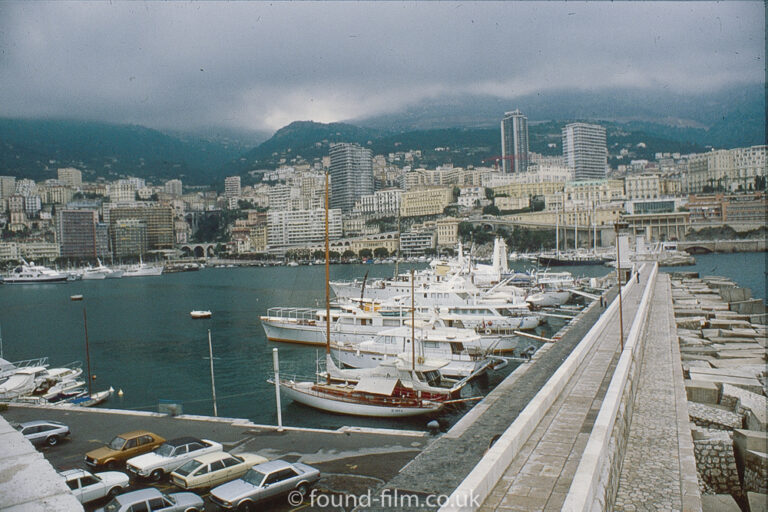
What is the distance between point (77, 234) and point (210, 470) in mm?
128602

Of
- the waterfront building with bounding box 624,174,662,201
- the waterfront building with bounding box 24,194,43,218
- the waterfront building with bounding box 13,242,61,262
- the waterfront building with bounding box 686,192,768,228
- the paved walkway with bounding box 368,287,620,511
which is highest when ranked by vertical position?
the waterfront building with bounding box 24,194,43,218

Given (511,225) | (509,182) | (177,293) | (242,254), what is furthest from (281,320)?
(509,182)

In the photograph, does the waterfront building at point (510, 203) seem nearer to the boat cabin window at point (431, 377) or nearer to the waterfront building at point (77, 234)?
the waterfront building at point (77, 234)

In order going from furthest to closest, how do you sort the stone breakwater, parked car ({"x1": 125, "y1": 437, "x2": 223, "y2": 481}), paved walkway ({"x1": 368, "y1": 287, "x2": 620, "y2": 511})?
1. parked car ({"x1": 125, "y1": 437, "x2": 223, "y2": 481})
2. the stone breakwater
3. paved walkway ({"x1": 368, "y1": 287, "x2": 620, "y2": 511})

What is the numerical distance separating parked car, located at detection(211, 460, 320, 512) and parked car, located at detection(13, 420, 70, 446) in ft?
15.2

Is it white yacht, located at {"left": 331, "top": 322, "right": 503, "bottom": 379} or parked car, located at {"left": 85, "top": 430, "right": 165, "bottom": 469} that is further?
white yacht, located at {"left": 331, "top": 322, "right": 503, "bottom": 379}

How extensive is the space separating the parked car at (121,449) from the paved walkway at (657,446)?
741 cm

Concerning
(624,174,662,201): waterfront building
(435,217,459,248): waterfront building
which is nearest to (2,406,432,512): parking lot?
(435,217,459,248): waterfront building

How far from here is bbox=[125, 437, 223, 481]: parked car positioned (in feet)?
27.3

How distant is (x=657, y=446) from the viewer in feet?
23.2

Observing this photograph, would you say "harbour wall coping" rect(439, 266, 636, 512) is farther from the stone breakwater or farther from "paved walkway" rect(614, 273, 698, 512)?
the stone breakwater

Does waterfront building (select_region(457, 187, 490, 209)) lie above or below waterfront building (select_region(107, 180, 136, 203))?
below

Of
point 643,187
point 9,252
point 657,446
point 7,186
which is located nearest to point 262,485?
point 657,446

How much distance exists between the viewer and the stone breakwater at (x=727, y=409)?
7758 mm
